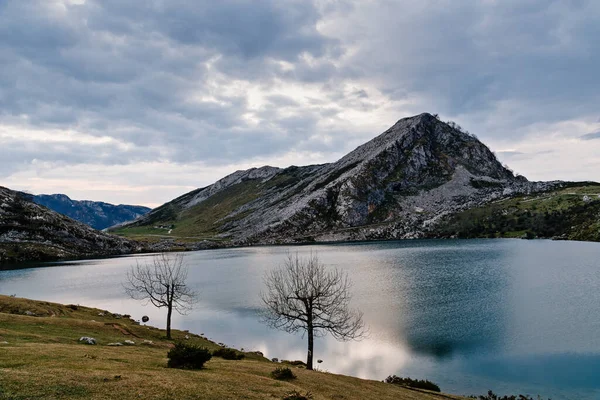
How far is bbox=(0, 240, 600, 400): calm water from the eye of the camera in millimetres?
42969

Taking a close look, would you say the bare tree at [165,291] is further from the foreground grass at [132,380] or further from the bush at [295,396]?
the bush at [295,396]

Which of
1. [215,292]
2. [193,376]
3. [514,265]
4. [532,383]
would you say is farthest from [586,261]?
[193,376]

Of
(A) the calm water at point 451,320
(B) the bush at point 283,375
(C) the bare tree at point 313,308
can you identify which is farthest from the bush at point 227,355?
(A) the calm water at point 451,320

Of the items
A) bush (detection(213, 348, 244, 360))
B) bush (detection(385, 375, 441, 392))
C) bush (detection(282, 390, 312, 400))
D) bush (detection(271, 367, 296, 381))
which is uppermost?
bush (detection(282, 390, 312, 400))

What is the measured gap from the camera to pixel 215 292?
98938 mm

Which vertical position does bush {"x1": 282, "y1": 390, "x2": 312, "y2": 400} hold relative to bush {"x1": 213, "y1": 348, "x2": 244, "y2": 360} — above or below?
above

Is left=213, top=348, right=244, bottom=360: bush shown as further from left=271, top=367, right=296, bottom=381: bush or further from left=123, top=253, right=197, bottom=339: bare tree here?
left=123, top=253, right=197, bottom=339: bare tree

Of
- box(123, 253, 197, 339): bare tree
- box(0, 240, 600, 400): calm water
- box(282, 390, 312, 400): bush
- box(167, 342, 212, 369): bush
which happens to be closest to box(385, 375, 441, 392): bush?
box(0, 240, 600, 400): calm water

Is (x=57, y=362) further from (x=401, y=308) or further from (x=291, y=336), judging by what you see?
(x=401, y=308)

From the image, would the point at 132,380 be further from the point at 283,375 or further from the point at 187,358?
the point at 283,375

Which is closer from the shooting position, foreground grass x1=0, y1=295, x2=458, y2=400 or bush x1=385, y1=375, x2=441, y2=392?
foreground grass x1=0, y1=295, x2=458, y2=400

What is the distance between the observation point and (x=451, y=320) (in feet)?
205

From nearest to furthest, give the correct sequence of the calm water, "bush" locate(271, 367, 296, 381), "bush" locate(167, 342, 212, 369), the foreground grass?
the foreground grass < "bush" locate(167, 342, 212, 369) < "bush" locate(271, 367, 296, 381) < the calm water

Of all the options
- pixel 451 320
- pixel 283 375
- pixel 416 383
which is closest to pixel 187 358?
pixel 283 375
